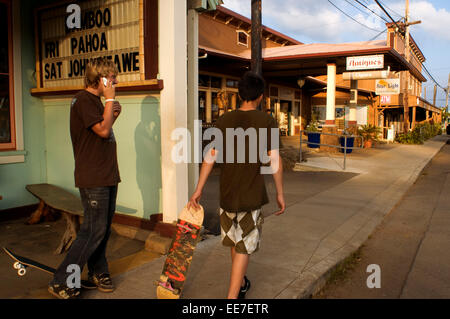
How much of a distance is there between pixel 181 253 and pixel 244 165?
0.84 metres

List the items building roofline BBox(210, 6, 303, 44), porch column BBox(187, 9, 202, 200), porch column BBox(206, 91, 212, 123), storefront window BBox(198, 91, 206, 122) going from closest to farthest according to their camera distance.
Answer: porch column BBox(187, 9, 202, 200) → storefront window BBox(198, 91, 206, 122) → porch column BBox(206, 91, 212, 123) → building roofline BBox(210, 6, 303, 44)

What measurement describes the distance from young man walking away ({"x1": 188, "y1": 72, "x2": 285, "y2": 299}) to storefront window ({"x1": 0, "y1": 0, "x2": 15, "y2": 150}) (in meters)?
3.80

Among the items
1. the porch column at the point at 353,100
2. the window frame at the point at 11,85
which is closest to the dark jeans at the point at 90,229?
the window frame at the point at 11,85

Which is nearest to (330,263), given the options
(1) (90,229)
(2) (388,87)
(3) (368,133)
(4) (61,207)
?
(1) (90,229)

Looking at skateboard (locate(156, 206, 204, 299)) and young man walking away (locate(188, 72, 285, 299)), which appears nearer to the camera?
young man walking away (locate(188, 72, 285, 299))

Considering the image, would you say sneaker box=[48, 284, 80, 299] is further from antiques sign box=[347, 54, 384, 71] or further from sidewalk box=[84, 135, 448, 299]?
antiques sign box=[347, 54, 384, 71]

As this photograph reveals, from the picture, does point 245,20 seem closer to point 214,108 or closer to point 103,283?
point 214,108

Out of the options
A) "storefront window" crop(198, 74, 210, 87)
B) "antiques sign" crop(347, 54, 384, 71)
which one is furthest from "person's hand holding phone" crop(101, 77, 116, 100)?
"storefront window" crop(198, 74, 210, 87)

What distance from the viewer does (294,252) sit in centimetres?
443

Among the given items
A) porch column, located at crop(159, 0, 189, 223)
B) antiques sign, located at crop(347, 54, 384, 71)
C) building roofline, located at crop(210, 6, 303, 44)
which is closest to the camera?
porch column, located at crop(159, 0, 189, 223)

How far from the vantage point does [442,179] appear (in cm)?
1106

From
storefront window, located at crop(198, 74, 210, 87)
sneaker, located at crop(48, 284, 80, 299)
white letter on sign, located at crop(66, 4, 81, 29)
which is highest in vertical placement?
storefront window, located at crop(198, 74, 210, 87)

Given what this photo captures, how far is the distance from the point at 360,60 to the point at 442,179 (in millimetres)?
5579

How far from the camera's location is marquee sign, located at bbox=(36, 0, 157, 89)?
14.8 feet
